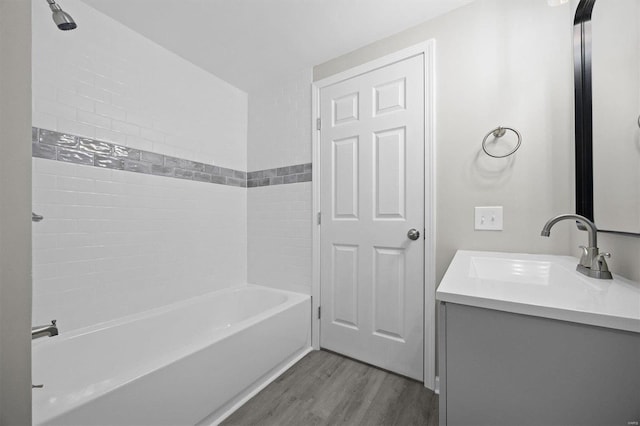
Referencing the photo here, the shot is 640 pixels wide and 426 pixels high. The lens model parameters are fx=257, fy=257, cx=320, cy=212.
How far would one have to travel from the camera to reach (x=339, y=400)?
1.51 m

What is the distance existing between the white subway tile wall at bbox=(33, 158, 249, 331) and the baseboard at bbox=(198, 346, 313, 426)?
2.89ft

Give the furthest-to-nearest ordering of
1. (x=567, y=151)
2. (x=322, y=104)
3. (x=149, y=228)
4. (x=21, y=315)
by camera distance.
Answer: (x=322, y=104)
(x=149, y=228)
(x=567, y=151)
(x=21, y=315)

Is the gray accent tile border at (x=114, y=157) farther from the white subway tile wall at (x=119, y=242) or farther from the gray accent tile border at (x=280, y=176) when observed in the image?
the gray accent tile border at (x=280, y=176)

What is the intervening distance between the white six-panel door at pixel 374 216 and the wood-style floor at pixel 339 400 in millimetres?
132

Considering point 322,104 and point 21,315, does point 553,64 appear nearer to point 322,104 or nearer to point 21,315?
point 322,104

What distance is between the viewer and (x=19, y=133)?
1.15 ft

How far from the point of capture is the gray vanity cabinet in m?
0.56

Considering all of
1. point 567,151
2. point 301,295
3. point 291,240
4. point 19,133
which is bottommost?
point 301,295

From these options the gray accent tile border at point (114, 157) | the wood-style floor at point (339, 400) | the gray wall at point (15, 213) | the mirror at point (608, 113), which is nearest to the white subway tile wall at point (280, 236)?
the gray accent tile border at point (114, 157)

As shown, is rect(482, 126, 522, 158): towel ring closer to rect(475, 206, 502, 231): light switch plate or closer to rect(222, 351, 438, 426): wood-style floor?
rect(475, 206, 502, 231): light switch plate

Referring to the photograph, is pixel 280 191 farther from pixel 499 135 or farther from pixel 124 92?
pixel 499 135

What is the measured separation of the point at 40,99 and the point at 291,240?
173 cm

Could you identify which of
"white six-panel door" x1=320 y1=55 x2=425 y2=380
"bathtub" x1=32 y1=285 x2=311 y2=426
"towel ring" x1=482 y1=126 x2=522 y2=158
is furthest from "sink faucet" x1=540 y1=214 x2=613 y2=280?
"bathtub" x1=32 y1=285 x2=311 y2=426

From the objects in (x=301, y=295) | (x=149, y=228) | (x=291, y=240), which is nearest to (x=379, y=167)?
(x=291, y=240)
